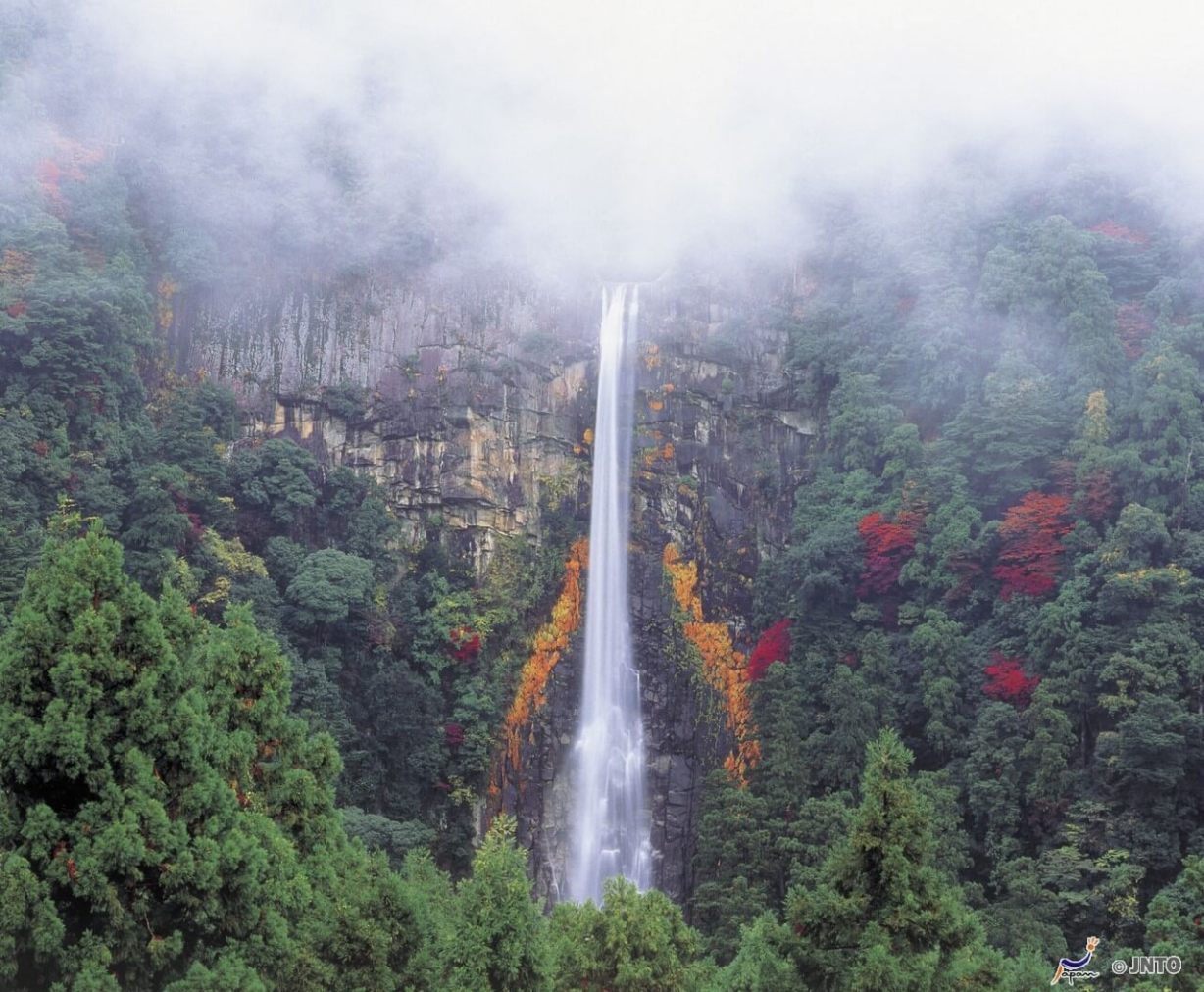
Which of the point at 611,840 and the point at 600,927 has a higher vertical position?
the point at 600,927

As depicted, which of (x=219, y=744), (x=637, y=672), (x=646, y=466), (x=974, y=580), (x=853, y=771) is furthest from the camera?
(x=646, y=466)

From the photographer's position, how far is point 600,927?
17.4 meters

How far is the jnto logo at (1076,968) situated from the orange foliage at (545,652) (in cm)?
1523

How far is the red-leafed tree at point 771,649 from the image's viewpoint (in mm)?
33125

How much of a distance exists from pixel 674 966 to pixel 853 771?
1162cm

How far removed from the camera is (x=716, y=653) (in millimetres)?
36156

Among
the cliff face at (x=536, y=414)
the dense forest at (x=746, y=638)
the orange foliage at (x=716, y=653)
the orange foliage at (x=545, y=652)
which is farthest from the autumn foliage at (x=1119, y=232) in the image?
the orange foliage at (x=545, y=652)

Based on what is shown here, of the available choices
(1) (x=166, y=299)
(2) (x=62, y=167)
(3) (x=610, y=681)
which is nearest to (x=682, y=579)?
(3) (x=610, y=681)

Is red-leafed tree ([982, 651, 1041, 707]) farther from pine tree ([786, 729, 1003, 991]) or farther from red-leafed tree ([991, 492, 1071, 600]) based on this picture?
pine tree ([786, 729, 1003, 991])

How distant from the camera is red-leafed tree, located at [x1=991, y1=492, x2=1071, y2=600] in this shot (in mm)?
30016

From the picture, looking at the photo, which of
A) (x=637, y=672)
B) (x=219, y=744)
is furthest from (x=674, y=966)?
(x=637, y=672)

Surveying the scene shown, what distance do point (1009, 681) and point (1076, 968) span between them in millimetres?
7748

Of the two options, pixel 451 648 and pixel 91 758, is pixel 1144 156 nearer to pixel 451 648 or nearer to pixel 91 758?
pixel 451 648

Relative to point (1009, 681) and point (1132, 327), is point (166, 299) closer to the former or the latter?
point (1009, 681)
